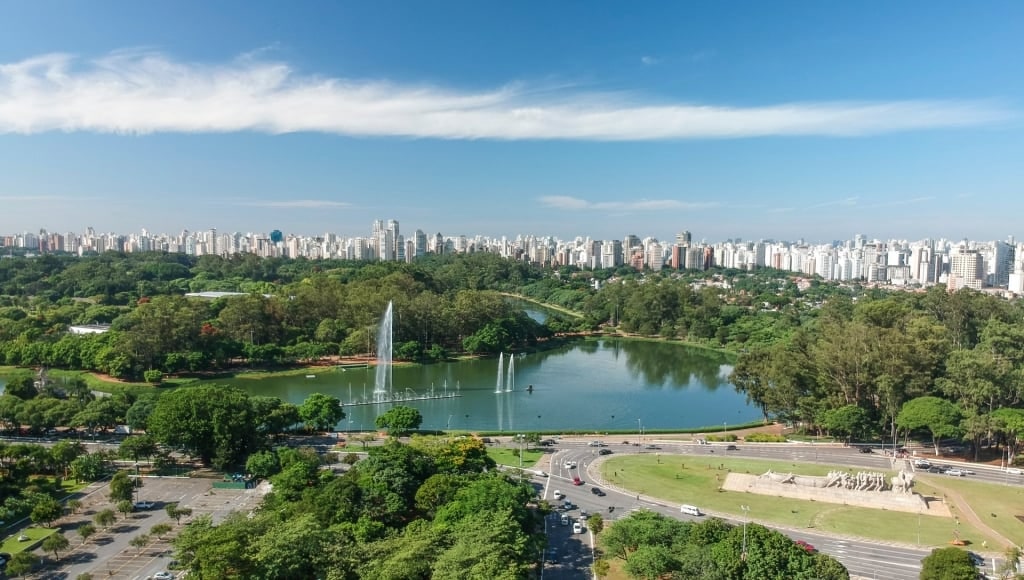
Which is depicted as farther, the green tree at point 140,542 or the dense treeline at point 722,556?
the green tree at point 140,542

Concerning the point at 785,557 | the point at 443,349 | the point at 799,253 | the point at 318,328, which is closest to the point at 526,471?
the point at 785,557

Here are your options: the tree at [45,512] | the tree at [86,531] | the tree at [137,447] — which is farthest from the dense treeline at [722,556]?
the tree at [137,447]

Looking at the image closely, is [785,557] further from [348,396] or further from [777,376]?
[348,396]

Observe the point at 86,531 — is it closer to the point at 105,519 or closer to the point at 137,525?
the point at 105,519

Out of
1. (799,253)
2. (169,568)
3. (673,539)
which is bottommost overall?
(169,568)

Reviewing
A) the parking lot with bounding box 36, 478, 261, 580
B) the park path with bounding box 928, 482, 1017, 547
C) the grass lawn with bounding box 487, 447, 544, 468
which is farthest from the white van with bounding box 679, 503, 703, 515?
the parking lot with bounding box 36, 478, 261, 580

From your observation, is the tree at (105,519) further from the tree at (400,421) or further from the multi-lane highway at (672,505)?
the multi-lane highway at (672,505)
